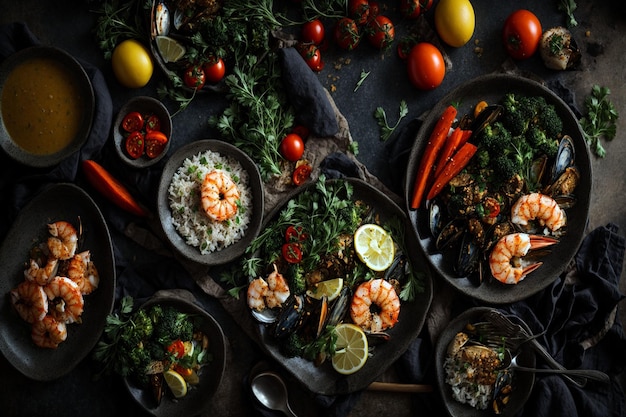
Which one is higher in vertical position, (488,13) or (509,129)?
(488,13)

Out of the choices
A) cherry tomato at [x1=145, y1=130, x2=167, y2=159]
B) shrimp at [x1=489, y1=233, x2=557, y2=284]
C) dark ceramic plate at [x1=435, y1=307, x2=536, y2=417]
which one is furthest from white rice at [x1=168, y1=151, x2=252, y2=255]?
shrimp at [x1=489, y1=233, x2=557, y2=284]

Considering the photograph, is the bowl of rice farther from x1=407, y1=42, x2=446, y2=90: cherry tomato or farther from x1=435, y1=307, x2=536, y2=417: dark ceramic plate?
x1=435, y1=307, x2=536, y2=417: dark ceramic plate

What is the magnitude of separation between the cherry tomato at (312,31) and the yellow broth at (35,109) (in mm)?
2194

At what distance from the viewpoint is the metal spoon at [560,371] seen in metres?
5.30

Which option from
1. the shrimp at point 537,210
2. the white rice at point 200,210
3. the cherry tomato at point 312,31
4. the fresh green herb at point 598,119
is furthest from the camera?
the fresh green herb at point 598,119

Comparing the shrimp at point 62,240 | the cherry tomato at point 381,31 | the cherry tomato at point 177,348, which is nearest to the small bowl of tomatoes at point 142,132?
the shrimp at point 62,240

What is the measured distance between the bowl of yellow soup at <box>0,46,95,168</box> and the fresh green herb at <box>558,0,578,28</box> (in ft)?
15.5

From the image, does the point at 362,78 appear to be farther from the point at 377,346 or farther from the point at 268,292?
the point at 377,346

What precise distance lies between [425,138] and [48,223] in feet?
11.9

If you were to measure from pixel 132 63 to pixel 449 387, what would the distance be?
165 inches

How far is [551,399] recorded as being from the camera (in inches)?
217

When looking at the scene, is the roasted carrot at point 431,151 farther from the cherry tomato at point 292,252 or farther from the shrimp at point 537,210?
the cherry tomato at point 292,252

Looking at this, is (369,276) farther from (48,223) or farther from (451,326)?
(48,223)

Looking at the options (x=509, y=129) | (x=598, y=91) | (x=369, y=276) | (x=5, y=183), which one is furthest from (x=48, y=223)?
(x=598, y=91)
